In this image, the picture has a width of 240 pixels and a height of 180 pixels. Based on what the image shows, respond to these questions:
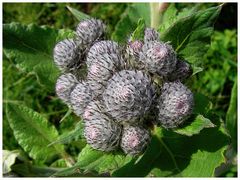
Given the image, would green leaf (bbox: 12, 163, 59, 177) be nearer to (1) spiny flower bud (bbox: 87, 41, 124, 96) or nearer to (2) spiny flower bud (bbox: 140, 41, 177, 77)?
(1) spiny flower bud (bbox: 87, 41, 124, 96)

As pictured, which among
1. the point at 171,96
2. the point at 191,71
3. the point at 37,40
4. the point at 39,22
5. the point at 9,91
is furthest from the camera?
the point at 39,22

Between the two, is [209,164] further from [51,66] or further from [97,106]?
[51,66]

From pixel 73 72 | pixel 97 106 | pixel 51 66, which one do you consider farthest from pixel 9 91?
pixel 97 106

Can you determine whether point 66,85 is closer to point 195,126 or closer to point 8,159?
point 195,126

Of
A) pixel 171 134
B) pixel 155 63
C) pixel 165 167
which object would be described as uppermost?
pixel 155 63

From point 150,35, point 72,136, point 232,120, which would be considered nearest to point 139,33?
point 150,35

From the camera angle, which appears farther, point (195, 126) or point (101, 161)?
point (101, 161)
